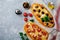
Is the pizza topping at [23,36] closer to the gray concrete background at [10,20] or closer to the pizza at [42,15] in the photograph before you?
the gray concrete background at [10,20]

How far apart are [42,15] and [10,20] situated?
0.73 feet

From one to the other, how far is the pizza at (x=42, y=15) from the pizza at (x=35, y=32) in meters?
0.05

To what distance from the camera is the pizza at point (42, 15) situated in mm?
1223

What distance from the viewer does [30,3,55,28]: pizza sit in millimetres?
1223

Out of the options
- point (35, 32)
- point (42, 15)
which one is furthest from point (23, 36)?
point (42, 15)

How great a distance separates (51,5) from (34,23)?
17 centimetres

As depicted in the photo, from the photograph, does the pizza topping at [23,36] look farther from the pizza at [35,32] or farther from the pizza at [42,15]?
the pizza at [42,15]

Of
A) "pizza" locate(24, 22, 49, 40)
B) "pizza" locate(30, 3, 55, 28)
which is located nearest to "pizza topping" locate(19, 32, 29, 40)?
"pizza" locate(24, 22, 49, 40)

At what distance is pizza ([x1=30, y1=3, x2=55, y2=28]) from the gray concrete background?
0.09 meters

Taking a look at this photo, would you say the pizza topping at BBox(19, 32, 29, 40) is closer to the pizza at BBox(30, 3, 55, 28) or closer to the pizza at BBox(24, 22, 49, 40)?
the pizza at BBox(24, 22, 49, 40)

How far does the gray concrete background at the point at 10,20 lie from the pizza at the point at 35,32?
43 mm

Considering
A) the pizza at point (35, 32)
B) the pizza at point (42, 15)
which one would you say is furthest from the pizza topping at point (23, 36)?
the pizza at point (42, 15)

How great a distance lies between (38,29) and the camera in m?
1.22

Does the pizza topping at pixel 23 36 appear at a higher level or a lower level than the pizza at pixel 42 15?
lower
